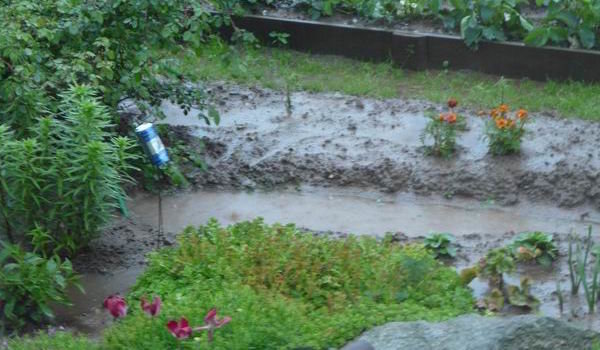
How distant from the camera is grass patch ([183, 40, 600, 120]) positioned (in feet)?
31.0

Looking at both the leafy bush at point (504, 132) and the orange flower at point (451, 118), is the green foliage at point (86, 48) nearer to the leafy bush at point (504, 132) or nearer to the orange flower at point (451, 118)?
the orange flower at point (451, 118)

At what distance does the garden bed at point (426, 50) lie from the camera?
33.1ft

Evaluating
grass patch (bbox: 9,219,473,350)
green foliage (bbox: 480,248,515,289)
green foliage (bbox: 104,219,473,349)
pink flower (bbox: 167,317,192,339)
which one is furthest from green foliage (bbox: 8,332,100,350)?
green foliage (bbox: 480,248,515,289)

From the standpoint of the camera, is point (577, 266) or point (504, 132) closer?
point (577, 266)

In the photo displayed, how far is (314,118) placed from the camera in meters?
9.40

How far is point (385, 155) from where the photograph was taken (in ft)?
28.0

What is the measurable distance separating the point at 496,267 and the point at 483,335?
4.30 feet

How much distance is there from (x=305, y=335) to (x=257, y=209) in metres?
2.63

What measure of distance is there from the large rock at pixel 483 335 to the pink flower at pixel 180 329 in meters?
0.88

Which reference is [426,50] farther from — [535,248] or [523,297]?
[523,297]

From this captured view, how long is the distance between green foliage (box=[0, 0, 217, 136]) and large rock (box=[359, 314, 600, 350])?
→ 2.88 metres

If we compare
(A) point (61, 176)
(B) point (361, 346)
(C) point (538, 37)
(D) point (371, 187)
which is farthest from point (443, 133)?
(B) point (361, 346)

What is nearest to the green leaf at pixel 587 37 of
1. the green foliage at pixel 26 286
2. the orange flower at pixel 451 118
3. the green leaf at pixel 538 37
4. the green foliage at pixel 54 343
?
the green leaf at pixel 538 37

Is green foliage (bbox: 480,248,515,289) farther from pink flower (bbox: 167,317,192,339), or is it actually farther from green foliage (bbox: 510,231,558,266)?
pink flower (bbox: 167,317,192,339)
